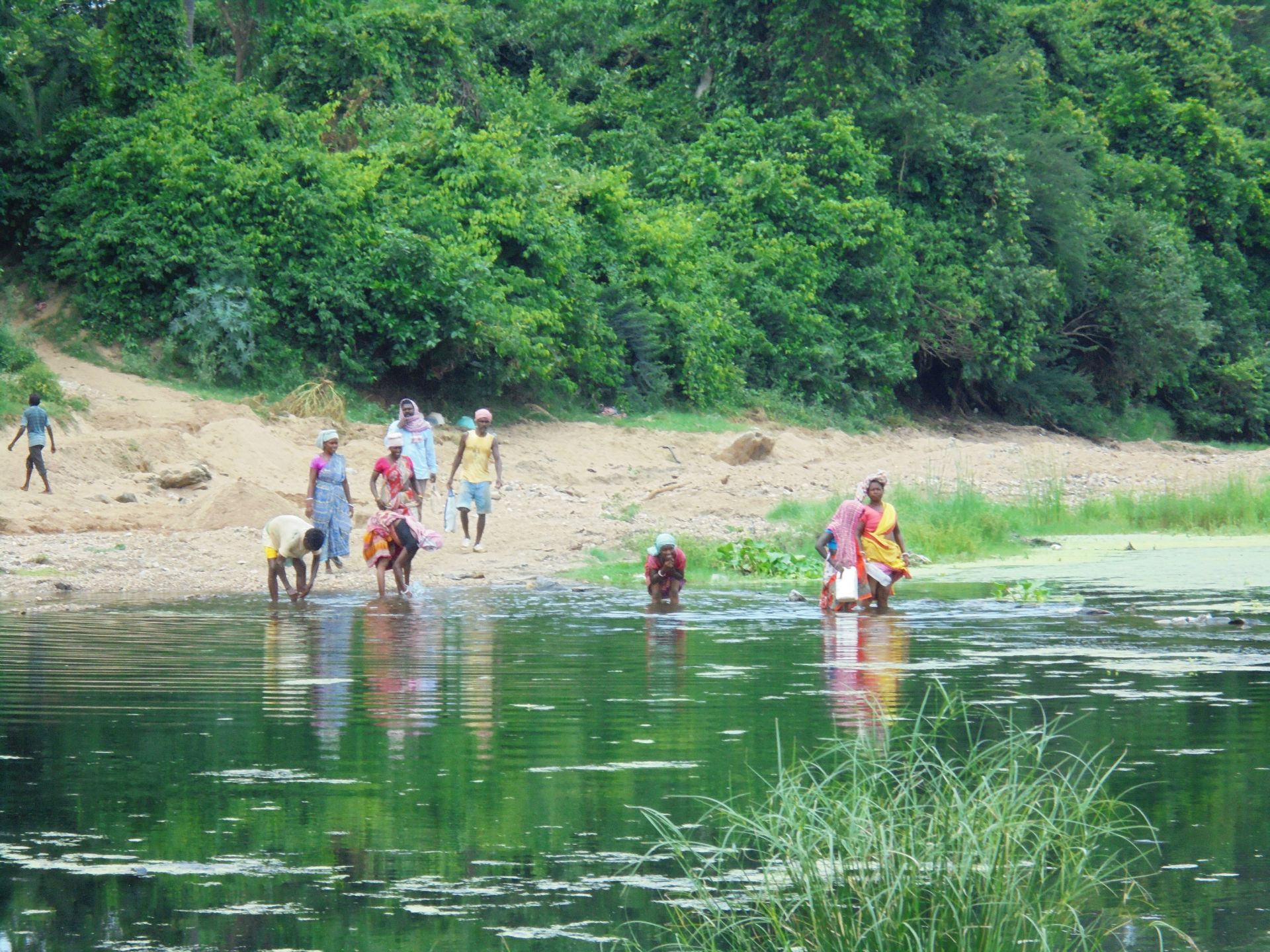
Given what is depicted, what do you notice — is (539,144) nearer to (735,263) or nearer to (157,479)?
(735,263)

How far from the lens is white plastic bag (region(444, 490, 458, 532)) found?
19781 millimetres

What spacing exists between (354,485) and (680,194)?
17206 millimetres

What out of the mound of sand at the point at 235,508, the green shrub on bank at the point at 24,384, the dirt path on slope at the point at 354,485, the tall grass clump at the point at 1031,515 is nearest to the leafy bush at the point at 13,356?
the green shrub on bank at the point at 24,384

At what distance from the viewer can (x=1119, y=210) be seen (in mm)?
42406

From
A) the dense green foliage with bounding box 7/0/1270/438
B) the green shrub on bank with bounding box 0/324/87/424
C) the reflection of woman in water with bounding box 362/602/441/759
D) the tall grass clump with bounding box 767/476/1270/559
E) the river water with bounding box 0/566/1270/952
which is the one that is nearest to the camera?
the river water with bounding box 0/566/1270/952

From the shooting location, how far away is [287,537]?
1506 cm

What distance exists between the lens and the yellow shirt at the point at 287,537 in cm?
1501

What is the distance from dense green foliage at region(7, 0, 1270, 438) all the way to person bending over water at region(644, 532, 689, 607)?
12.9 meters

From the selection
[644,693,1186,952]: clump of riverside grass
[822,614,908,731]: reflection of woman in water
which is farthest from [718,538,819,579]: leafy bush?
[644,693,1186,952]: clump of riverside grass

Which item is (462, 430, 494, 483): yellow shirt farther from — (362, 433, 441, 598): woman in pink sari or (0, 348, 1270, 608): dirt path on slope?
(362, 433, 441, 598): woman in pink sari

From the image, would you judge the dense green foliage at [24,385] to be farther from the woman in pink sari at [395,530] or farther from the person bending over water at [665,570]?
the person bending over water at [665,570]

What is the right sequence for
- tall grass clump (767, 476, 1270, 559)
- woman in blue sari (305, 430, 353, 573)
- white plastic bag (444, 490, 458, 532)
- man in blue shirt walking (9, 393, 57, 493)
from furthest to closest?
tall grass clump (767, 476, 1270, 559), man in blue shirt walking (9, 393, 57, 493), white plastic bag (444, 490, 458, 532), woman in blue sari (305, 430, 353, 573)

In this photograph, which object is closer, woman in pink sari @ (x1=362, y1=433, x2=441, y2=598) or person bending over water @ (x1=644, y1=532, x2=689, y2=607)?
person bending over water @ (x1=644, y1=532, x2=689, y2=607)

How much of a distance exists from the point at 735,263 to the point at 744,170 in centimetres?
217
